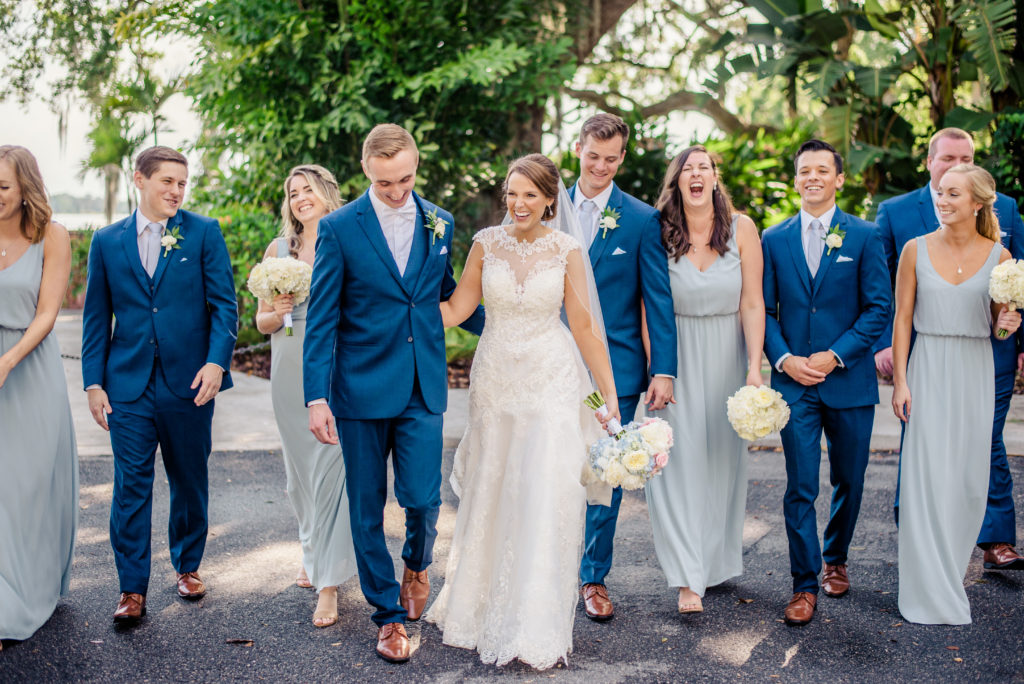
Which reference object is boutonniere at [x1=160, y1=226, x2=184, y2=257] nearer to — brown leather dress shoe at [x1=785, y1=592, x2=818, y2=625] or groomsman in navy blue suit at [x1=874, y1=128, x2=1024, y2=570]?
brown leather dress shoe at [x1=785, y1=592, x2=818, y2=625]

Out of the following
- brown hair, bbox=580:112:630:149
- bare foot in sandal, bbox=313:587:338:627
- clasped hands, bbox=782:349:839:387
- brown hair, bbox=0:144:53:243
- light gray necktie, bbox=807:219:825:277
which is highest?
brown hair, bbox=580:112:630:149

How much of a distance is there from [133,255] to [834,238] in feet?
11.9

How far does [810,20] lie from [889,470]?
5904mm

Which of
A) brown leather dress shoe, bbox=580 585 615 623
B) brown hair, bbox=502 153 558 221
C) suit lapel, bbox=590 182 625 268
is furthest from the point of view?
suit lapel, bbox=590 182 625 268

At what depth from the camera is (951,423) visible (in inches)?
194

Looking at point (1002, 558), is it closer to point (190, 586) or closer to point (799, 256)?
point (799, 256)

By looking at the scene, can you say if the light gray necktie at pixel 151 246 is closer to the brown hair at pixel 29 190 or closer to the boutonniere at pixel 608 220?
the brown hair at pixel 29 190

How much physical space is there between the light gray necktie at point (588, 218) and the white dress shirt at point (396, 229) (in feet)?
3.49

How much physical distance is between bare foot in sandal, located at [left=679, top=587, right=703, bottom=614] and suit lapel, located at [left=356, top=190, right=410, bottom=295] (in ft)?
6.94

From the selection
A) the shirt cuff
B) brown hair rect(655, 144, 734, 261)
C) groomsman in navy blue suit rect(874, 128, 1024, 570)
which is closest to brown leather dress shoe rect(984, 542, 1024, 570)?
groomsman in navy blue suit rect(874, 128, 1024, 570)

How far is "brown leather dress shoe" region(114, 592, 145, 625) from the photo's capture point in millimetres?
4656

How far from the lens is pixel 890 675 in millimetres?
4086

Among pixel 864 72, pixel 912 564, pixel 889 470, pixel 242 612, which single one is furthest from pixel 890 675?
pixel 864 72

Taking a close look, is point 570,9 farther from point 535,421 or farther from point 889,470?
point 535,421
